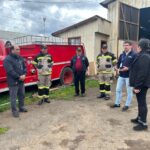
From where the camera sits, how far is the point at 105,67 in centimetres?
854

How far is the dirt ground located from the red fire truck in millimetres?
1701

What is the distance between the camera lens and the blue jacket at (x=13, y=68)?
21.6 feet

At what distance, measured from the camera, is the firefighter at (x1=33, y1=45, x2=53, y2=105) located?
808 cm

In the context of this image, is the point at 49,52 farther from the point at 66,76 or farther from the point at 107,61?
the point at 107,61

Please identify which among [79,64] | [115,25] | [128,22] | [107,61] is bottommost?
[79,64]

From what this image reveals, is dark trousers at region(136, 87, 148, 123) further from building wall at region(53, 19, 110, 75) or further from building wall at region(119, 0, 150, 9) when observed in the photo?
building wall at region(119, 0, 150, 9)

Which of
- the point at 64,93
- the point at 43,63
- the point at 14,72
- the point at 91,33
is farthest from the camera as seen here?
the point at 91,33

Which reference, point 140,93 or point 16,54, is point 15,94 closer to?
point 16,54

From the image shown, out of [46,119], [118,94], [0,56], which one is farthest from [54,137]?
[0,56]

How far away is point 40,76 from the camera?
26.9 feet

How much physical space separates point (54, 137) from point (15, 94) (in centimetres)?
197

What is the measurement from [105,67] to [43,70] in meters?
1.98

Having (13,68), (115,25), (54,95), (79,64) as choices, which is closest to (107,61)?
(79,64)

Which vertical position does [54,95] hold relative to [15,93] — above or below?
below
